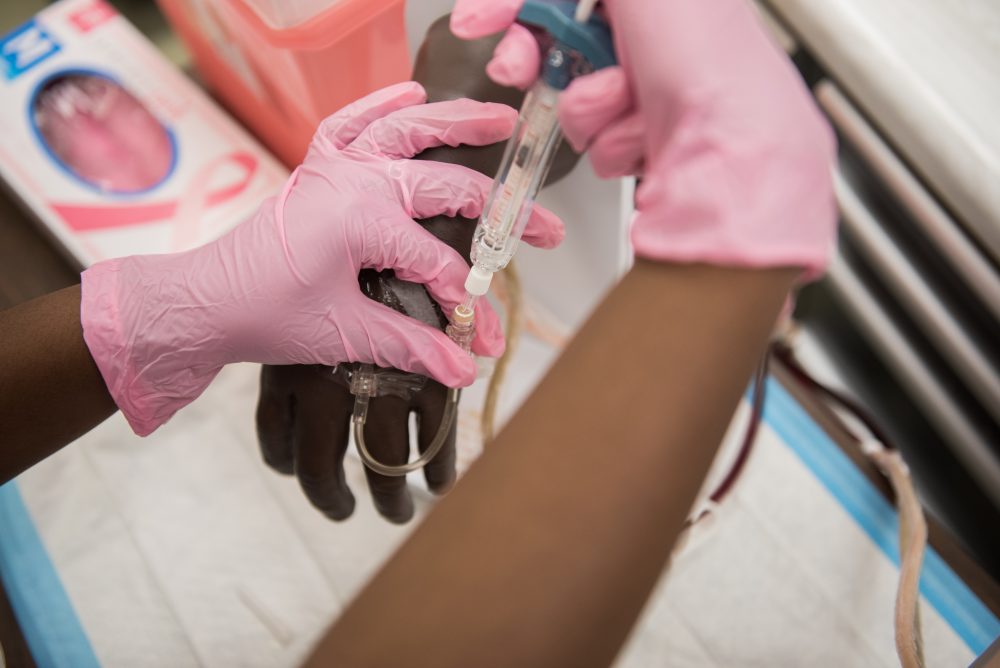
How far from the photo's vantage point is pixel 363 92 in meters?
0.82

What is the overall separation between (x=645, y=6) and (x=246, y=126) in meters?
0.88

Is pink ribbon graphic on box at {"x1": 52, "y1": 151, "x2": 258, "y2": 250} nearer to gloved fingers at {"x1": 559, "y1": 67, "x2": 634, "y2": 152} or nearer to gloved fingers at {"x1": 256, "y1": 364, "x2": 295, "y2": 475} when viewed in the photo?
gloved fingers at {"x1": 256, "y1": 364, "x2": 295, "y2": 475}

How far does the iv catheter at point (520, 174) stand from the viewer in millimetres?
513

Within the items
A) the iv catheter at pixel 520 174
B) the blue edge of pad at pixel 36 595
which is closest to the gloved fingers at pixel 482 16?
the iv catheter at pixel 520 174

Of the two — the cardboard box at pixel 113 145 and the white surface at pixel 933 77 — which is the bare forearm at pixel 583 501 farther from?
the cardboard box at pixel 113 145

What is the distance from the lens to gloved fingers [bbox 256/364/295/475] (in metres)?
0.75

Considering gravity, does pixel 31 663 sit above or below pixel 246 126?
below

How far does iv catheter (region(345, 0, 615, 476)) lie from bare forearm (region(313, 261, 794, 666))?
0.18 metres

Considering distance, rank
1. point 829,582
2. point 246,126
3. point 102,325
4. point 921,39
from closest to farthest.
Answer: point 102,325 → point 921,39 → point 829,582 → point 246,126

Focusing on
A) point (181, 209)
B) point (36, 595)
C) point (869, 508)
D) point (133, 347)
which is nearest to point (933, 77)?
point (869, 508)

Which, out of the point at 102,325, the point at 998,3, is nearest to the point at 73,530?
the point at 102,325

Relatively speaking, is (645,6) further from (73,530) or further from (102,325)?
(73,530)

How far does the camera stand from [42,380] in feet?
2.06

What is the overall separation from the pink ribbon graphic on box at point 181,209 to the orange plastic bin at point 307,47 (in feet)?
0.43
